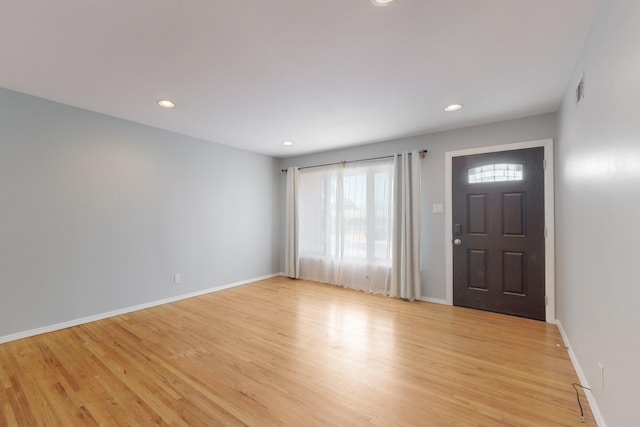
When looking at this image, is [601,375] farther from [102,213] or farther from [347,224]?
[102,213]

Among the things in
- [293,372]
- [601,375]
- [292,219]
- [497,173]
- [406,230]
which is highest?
[497,173]

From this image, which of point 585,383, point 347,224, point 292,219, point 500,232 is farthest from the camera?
point 292,219

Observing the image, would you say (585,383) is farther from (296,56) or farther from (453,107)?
(296,56)

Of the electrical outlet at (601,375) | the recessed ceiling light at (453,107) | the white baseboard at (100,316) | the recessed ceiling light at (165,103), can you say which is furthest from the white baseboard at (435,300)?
the recessed ceiling light at (165,103)

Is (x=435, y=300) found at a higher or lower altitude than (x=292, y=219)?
lower

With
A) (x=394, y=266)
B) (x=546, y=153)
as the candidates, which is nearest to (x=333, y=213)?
(x=394, y=266)

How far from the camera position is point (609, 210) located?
4.88ft

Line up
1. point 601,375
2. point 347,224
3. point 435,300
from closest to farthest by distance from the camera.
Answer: point 601,375
point 435,300
point 347,224

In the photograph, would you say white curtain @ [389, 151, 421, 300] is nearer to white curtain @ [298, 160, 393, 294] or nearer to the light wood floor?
white curtain @ [298, 160, 393, 294]

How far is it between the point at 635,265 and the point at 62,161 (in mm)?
4678

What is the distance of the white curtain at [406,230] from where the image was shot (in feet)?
13.1

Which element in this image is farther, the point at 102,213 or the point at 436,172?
the point at 436,172

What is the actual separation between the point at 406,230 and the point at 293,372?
2.59 metres

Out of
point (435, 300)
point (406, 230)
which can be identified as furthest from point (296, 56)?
point (435, 300)
